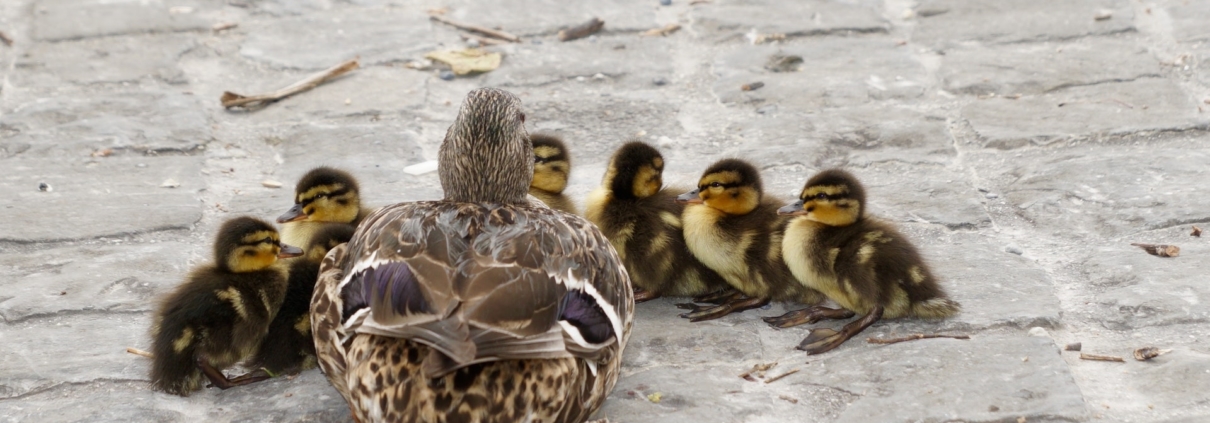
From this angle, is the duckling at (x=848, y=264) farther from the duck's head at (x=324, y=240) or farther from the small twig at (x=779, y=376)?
the duck's head at (x=324, y=240)

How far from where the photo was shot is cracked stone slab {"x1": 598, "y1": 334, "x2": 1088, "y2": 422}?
3.79 metres

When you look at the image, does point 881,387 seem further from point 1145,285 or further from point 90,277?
point 90,277

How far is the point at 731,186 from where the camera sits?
16.0 feet

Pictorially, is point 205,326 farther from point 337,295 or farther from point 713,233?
point 713,233

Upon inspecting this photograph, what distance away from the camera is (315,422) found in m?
3.95

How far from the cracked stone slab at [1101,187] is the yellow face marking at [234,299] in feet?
9.63

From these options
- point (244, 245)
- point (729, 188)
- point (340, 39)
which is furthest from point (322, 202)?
point (340, 39)

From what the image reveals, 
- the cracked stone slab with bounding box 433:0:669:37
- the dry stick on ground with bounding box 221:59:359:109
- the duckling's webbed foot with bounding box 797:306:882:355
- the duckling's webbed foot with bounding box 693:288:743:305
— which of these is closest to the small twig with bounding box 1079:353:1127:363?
the duckling's webbed foot with bounding box 797:306:882:355

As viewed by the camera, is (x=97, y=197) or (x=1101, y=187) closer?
(x=1101, y=187)

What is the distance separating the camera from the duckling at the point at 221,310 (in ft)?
13.6

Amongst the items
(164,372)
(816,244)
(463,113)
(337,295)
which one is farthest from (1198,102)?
(164,372)

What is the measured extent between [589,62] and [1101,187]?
2.78 metres

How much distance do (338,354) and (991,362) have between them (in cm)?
195

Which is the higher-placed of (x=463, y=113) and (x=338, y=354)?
(x=463, y=113)
